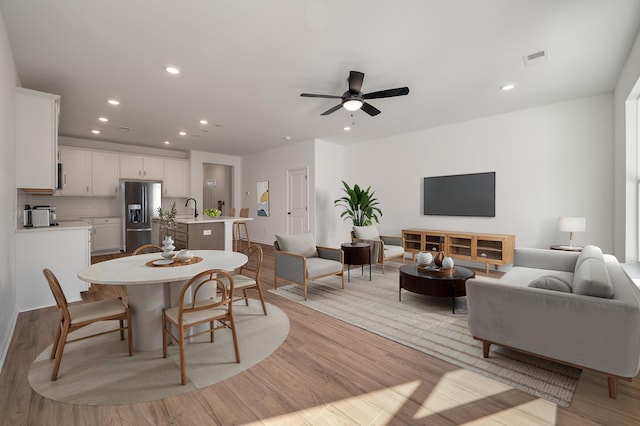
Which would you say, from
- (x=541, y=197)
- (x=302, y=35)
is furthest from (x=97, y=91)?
(x=541, y=197)

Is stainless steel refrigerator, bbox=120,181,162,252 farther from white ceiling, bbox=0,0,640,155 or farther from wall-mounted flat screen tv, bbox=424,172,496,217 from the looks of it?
wall-mounted flat screen tv, bbox=424,172,496,217

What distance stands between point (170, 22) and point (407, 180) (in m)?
5.18

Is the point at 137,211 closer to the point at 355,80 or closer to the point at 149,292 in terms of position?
the point at 149,292

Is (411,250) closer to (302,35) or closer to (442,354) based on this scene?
(442,354)

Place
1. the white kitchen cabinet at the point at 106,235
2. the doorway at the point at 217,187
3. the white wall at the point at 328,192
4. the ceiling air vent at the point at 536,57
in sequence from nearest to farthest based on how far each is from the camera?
1. the ceiling air vent at the point at 536,57
2. the white kitchen cabinet at the point at 106,235
3. the white wall at the point at 328,192
4. the doorway at the point at 217,187

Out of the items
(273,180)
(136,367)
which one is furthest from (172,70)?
(273,180)

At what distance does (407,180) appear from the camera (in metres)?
6.46

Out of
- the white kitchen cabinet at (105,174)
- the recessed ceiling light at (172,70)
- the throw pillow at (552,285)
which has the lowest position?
the throw pillow at (552,285)

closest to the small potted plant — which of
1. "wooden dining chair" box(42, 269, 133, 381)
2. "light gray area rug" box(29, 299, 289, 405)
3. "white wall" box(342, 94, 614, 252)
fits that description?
"wooden dining chair" box(42, 269, 133, 381)

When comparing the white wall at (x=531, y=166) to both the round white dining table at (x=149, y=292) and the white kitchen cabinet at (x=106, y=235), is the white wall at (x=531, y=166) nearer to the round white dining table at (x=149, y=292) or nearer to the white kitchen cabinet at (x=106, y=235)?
the round white dining table at (x=149, y=292)

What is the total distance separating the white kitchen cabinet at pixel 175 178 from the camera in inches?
299

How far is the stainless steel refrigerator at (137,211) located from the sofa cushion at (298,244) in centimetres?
447

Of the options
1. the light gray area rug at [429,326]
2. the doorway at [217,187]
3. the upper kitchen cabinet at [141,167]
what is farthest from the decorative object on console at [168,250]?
the doorway at [217,187]

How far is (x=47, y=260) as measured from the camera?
3.37 m
